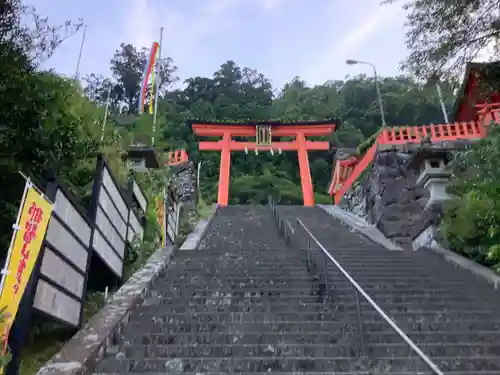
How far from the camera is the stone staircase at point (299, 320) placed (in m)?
4.02

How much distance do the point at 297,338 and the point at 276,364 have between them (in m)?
0.59

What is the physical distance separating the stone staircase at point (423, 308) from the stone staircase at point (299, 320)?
0.04ft

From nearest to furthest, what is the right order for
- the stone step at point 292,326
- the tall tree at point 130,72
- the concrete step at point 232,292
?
the stone step at point 292,326
the concrete step at point 232,292
the tall tree at point 130,72

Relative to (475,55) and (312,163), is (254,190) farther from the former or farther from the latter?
(475,55)

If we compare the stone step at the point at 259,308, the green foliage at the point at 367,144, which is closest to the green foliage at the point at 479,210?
the stone step at the point at 259,308

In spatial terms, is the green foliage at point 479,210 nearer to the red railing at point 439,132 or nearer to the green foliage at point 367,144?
the red railing at point 439,132

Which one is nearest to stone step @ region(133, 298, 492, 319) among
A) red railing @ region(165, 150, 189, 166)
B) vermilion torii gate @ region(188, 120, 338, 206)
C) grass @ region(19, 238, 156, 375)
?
grass @ region(19, 238, 156, 375)

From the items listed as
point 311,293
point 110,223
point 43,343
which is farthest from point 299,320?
point 110,223

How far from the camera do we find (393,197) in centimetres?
1257

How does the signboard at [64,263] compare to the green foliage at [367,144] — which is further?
the green foliage at [367,144]

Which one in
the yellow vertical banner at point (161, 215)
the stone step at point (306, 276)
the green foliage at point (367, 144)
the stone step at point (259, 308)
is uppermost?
the green foliage at point (367, 144)

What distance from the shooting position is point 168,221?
1102cm

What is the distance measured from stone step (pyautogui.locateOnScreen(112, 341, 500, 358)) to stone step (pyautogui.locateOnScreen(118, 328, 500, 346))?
0.15m

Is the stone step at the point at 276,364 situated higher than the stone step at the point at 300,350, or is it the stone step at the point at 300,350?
the stone step at the point at 300,350
